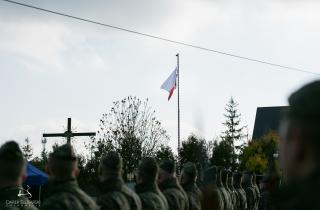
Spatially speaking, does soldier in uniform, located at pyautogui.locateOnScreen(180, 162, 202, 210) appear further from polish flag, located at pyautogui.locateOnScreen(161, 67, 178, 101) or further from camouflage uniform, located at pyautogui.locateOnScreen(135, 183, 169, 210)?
polish flag, located at pyautogui.locateOnScreen(161, 67, 178, 101)

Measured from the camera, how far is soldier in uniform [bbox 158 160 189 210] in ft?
30.2

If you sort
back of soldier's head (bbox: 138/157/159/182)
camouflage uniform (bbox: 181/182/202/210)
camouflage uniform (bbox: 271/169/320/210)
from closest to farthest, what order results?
camouflage uniform (bbox: 271/169/320/210)
back of soldier's head (bbox: 138/157/159/182)
camouflage uniform (bbox: 181/182/202/210)

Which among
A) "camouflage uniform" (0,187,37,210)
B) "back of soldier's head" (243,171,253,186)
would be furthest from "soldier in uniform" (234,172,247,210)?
"camouflage uniform" (0,187,37,210)

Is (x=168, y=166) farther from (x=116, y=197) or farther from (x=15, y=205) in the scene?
(x=15, y=205)

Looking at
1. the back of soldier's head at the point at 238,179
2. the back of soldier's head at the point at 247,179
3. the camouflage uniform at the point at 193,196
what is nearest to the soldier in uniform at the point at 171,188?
the camouflage uniform at the point at 193,196

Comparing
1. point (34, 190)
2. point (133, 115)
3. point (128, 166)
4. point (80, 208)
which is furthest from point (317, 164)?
point (133, 115)

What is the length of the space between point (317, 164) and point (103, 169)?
234 inches

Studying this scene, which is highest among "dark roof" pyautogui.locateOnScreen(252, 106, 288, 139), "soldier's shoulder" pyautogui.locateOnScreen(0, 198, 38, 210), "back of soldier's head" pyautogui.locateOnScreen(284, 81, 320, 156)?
"dark roof" pyautogui.locateOnScreen(252, 106, 288, 139)

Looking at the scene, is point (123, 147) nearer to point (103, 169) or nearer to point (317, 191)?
point (103, 169)

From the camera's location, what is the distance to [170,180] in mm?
9469

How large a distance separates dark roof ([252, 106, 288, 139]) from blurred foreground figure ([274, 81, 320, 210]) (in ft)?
290

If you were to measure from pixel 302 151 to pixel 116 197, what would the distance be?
5483 millimetres

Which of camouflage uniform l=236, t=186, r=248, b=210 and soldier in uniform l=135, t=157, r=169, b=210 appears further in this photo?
camouflage uniform l=236, t=186, r=248, b=210

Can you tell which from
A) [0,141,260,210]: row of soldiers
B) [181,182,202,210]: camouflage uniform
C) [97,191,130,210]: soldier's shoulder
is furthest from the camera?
[181,182,202,210]: camouflage uniform
